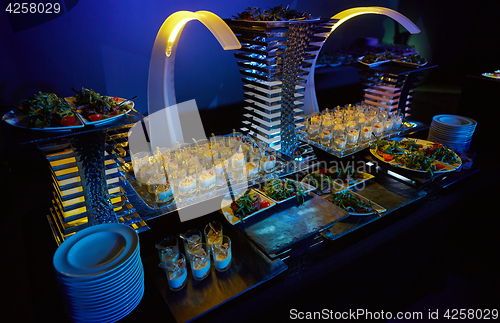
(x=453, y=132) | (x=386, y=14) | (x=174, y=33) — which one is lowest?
(x=453, y=132)

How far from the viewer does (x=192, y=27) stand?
2.78 m

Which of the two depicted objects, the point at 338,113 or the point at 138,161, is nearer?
the point at 138,161

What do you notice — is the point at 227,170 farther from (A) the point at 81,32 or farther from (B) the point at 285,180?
(A) the point at 81,32

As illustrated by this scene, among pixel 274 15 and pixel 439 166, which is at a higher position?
pixel 274 15

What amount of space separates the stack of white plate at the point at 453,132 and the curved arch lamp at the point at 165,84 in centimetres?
185

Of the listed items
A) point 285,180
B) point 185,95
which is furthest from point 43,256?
point 185,95

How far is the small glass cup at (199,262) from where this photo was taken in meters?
1.13

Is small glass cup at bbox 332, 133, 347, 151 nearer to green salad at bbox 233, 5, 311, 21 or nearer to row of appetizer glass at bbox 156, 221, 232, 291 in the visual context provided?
green salad at bbox 233, 5, 311, 21

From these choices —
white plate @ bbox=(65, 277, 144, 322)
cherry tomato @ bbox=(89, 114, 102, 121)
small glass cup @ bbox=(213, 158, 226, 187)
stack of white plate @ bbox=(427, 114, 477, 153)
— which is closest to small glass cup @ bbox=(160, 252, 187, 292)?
white plate @ bbox=(65, 277, 144, 322)

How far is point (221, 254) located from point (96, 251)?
446 mm

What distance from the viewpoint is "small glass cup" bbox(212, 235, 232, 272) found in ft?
3.86

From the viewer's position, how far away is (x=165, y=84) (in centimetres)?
160

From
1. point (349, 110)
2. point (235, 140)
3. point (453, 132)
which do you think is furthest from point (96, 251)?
point (453, 132)

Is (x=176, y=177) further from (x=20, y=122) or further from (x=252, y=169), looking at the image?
(x=20, y=122)
